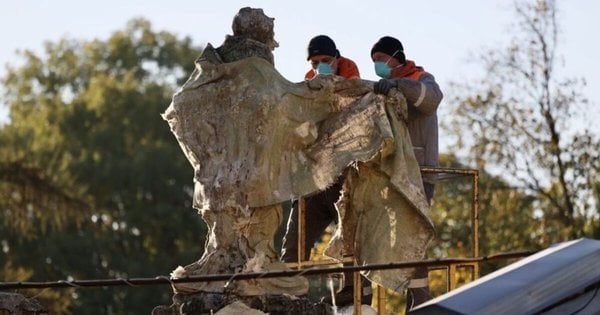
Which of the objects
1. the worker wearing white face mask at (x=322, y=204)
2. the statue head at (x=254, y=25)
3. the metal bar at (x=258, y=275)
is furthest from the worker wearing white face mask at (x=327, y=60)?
the metal bar at (x=258, y=275)

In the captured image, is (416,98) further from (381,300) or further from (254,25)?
(381,300)

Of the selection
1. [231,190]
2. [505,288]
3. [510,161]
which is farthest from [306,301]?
[510,161]

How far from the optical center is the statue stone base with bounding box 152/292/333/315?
17625mm

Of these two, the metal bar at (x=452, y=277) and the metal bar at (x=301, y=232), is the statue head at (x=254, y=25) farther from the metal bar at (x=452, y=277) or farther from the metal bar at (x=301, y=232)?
the metal bar at (x=452, y=277)

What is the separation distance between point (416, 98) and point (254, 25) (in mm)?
1338

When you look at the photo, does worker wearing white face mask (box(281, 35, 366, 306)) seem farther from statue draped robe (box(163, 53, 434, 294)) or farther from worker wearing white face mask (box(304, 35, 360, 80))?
statue draped robe (box(163, 53, 434, 294))

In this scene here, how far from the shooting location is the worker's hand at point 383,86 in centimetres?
1872

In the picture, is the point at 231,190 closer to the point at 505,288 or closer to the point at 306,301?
the point at 306,301

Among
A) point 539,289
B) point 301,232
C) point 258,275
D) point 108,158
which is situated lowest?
point 539,289

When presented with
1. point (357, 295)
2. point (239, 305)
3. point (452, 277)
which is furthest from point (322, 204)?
point (239, 305)

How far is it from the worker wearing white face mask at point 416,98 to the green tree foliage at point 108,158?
47.1 ft

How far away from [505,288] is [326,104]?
16.9ft

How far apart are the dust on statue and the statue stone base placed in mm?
19

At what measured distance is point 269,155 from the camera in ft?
60.3
